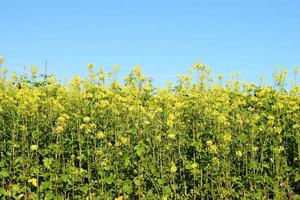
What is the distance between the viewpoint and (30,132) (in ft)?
24.2

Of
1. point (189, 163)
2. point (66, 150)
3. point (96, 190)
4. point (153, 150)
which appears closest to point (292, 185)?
point (189, 163)

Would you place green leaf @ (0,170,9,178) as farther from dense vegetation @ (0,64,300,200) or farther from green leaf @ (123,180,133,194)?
green leaf @ (123,180,133,194)

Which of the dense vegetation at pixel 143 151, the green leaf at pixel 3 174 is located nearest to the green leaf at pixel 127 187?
the dense vegetation at pixel 143 151

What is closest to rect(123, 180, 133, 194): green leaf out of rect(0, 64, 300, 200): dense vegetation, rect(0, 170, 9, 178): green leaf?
rect(0, 64, 300, 200): dense vegetation

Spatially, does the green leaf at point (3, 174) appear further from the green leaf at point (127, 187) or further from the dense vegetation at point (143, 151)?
the green leaf at point (127, 187)

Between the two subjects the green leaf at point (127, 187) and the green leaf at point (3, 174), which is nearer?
the green leaf at point (127, 187)

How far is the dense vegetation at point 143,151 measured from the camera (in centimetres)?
664

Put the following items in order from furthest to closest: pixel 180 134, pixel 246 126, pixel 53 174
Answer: pixel 246 126, pixel 180 134, pixel 53 174

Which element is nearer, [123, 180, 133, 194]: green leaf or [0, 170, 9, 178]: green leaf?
[123, 180, 133, 194]: green leaf

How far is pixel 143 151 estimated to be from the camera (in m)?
6.61

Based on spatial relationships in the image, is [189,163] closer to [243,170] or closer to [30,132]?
[243,170]

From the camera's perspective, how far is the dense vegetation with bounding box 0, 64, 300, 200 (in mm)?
6637

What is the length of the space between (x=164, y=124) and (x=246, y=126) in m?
1.44

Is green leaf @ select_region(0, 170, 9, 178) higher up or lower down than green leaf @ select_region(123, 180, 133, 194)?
higher up
